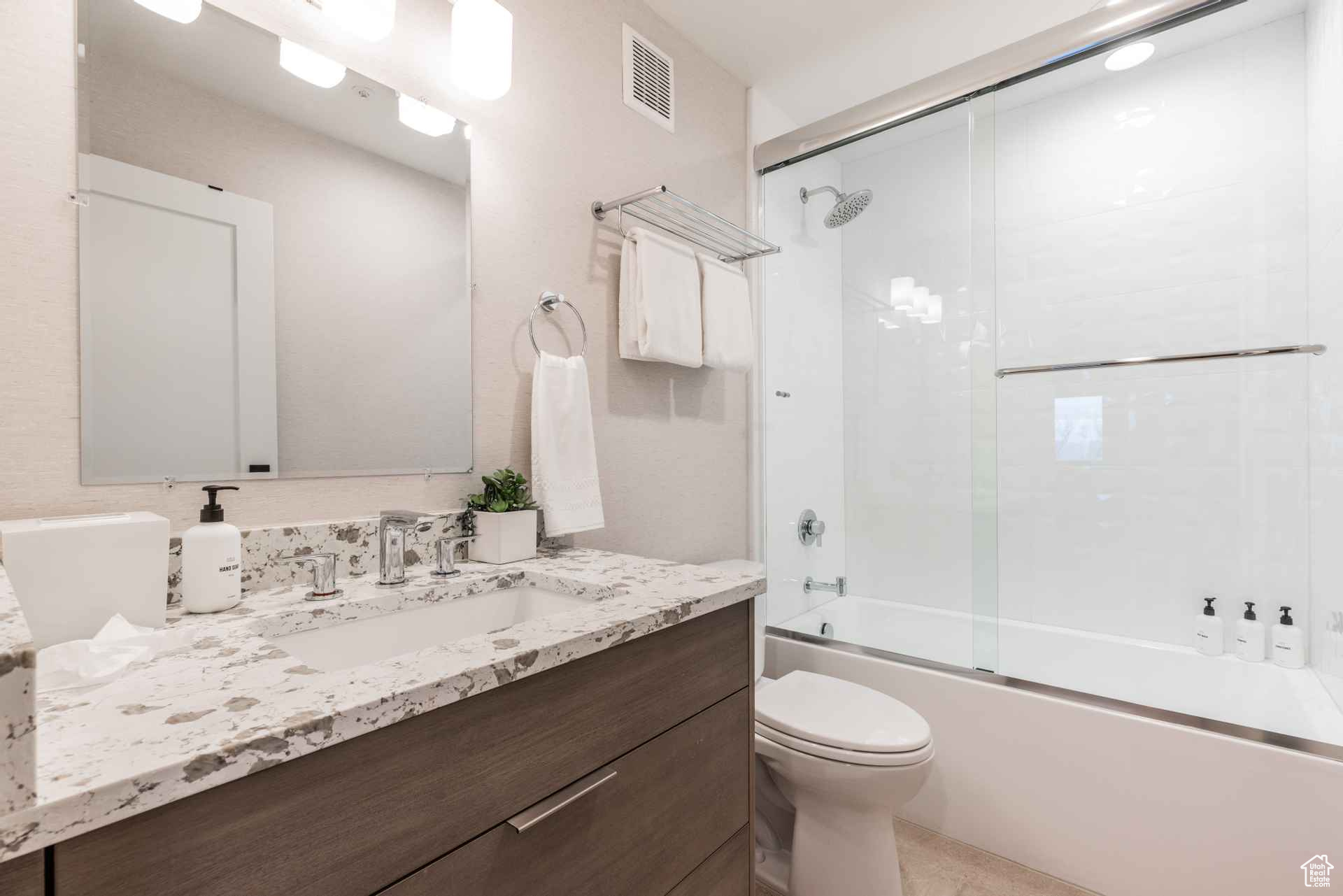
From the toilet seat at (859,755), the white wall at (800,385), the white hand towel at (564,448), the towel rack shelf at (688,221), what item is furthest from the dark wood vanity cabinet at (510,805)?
the white wall at (800,385)

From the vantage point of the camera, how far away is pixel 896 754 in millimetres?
1310

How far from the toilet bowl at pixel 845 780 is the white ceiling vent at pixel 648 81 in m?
1.64

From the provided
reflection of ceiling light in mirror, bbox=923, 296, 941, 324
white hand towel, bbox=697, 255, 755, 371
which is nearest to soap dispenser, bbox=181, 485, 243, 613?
white hand towel, bbox=697, 255, 755, 371

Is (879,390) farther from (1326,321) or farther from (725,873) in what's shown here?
(725,873)

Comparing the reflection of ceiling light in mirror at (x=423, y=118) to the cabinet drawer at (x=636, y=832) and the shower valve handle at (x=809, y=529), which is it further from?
the shower valve handle at (x=809, y=529)

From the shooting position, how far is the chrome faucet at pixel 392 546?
1.01m

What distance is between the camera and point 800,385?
7.68 feet

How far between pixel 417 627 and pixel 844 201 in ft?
6.87

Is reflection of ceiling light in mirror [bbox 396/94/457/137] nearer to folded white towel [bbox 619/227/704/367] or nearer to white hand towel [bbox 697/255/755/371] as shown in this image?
folded white towel [bbox 619/227/704/367]

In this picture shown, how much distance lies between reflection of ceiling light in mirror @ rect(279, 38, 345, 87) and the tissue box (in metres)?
0.78

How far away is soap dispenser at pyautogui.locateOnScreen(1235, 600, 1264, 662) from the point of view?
1.85 meters

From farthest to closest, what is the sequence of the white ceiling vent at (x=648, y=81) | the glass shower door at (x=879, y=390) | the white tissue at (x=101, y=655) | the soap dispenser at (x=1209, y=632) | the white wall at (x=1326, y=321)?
the glass shower door at (x=879, y=390), the soap dispenser at (x=1209, y=632), the white ceiling vent at (x=648, y=81), the white wall at (x=1326, y=321), the white tissue at (x=101, y=655)

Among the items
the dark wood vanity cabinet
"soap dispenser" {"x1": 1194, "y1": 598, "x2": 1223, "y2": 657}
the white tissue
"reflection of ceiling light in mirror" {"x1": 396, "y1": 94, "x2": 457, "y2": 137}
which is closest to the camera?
the dark wood vanity cabinet

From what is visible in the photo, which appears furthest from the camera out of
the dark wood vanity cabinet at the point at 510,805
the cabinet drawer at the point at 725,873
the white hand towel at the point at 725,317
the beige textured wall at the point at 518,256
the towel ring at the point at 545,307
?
the white hand towel at the point at 725,317
